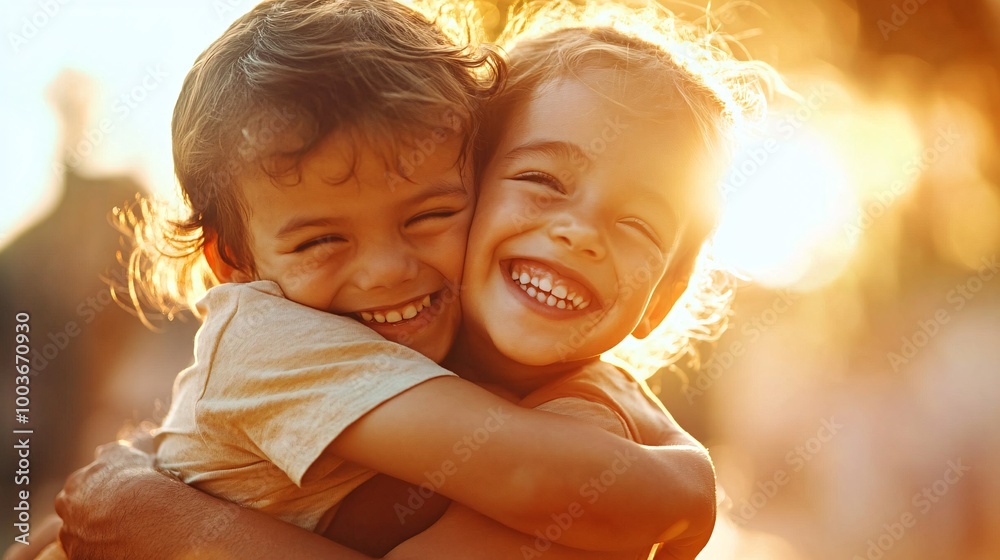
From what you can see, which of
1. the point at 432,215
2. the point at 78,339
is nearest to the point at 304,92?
the point at 432,215

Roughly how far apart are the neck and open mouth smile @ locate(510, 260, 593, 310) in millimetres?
223

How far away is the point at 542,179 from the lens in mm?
1902

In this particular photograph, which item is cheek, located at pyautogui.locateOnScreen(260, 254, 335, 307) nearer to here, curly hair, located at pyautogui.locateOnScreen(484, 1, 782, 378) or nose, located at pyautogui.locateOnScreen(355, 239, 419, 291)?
nose, located at pyautogui.locateOnScreen(355, 239, 419, 291)

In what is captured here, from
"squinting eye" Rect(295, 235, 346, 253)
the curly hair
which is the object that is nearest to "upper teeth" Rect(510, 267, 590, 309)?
the curly hair

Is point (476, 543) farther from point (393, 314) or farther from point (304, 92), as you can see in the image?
point (304, 92)

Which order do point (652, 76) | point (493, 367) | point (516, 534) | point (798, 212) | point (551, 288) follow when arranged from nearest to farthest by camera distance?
1. point (516, 534)
2. point (551, 288)
3. point (652, 76)
4. point (493, 367)
5. point (798, 212)

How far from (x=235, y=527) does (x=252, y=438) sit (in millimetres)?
225

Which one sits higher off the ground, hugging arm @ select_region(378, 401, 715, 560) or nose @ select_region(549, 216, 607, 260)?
nose @ select_region(549, 216, 607, 260)

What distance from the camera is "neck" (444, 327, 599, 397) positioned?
208 centimetres

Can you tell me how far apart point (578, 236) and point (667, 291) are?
56 centimetres

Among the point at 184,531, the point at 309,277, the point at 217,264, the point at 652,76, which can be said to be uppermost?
the point at 652,76

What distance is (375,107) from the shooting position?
69.4 inches

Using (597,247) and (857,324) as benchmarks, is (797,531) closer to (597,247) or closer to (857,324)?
(857,324)

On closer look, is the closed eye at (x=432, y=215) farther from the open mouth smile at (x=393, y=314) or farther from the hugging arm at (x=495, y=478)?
the hugging arm at (x=495, y=478)
